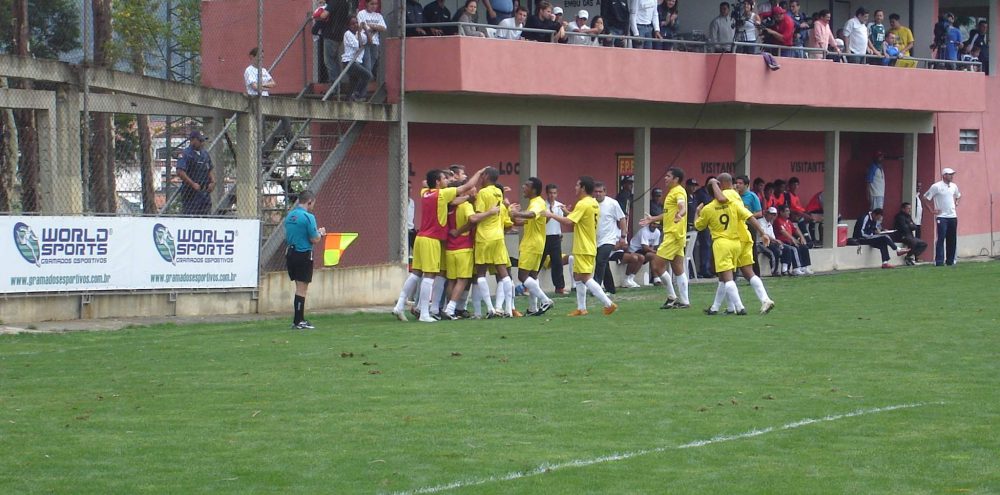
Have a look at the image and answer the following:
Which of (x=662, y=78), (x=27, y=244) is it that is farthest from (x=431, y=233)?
(x=662, y=78)

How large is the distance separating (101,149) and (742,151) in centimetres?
1399

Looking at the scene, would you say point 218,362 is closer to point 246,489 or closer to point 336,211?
point 246,489

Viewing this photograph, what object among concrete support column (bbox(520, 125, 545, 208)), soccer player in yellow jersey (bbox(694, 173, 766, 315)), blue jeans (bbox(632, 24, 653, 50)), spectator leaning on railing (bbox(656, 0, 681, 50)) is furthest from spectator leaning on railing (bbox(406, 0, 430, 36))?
soccer player in yellow jersey (bbox(694, 173, 766, 315))

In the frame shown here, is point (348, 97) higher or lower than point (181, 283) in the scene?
higher

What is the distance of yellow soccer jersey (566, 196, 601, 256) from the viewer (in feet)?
61.4

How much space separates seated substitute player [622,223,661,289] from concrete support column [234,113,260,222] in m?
7.42

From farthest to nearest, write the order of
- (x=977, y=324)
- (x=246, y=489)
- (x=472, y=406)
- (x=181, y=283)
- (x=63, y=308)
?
(x=181, y=283) → (x=63, y=308) → (x=977, y=324) → (x=472, y=406) → (x=246, y=489)

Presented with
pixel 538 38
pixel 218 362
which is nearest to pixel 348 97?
pixel 538 38

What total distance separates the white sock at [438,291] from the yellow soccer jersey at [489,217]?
778 mm

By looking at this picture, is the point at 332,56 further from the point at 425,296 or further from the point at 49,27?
the point at 425,296

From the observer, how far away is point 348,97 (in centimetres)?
2388

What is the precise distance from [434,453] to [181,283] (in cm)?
1125

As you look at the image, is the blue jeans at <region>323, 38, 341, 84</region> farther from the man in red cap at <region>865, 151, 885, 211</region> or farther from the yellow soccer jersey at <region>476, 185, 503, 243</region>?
the man in red cap at <region>865, 151, 885, 211</region>

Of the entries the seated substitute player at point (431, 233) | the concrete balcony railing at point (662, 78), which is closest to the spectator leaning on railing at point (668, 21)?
the concrete balcony railing at point (662, 78)
